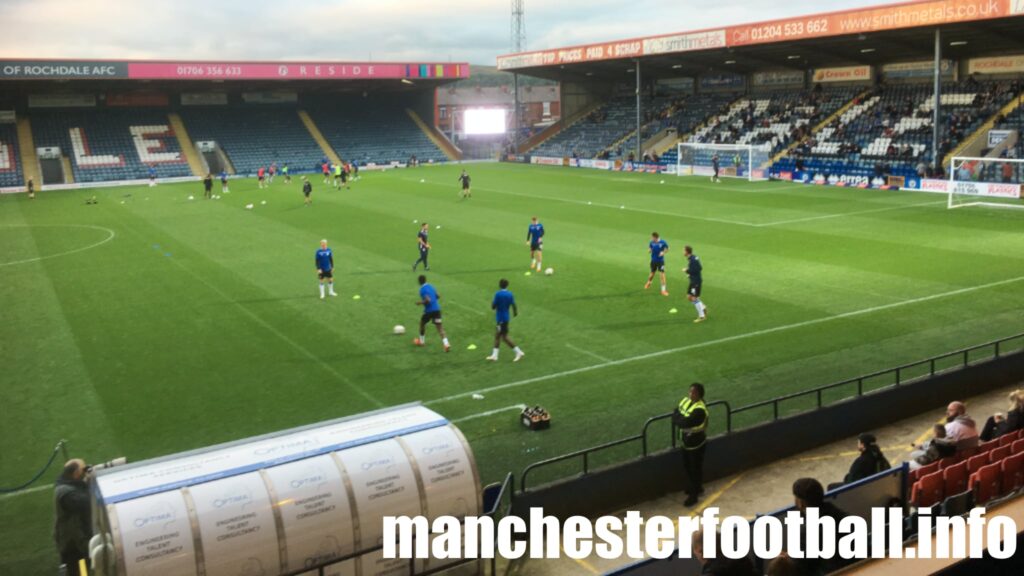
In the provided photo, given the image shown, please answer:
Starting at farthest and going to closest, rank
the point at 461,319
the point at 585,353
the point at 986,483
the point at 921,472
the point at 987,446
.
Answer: the point at 461,319, the point at 585,353, the point at 987,446, the point at 921,472, the point at 986,483

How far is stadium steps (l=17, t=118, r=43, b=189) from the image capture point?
62.0 m

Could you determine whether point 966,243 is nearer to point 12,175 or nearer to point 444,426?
point 444,426

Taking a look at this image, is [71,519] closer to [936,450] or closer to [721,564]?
[721,564]

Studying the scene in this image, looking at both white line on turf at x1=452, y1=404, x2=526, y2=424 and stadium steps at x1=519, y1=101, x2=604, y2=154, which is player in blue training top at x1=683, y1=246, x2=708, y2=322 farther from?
stadium steps at x1=519, y1=101, x2=604, y2=154

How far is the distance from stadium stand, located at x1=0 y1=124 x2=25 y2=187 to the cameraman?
59427mm

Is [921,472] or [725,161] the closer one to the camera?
[921,472]

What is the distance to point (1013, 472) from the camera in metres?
10.2

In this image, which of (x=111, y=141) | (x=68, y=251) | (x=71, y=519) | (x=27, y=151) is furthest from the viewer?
(x=111, y=141)

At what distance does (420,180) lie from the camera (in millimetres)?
60875

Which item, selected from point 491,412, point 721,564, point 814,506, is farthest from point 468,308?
point 721,564

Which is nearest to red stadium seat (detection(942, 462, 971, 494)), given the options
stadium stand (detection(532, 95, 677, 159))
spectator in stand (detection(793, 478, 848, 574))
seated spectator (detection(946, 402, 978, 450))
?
seated spectator (detection(946, 402, 978, 450))

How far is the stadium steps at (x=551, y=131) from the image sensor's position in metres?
83.2

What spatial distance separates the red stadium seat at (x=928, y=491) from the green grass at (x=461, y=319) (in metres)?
4.45

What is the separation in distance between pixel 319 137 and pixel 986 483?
74994 mm
